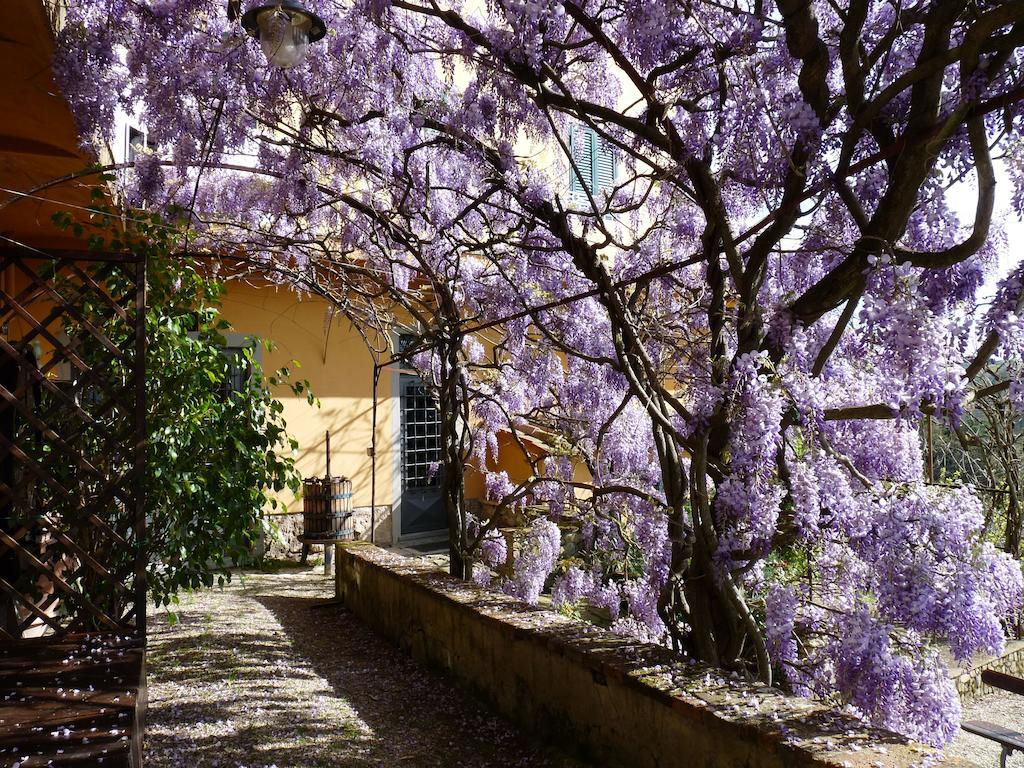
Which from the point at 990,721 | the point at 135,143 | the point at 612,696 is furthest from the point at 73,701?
the point at 990,721

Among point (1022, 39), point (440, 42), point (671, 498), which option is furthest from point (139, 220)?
point (1022, 39)

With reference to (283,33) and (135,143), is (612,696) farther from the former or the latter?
(135,143)

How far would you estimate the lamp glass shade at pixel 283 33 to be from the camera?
10.6 feet

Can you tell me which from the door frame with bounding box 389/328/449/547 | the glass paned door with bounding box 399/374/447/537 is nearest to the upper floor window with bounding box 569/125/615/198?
the door frame with bounding box 389/328/449/547

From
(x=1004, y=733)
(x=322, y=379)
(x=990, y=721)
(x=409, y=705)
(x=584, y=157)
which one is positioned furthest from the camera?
(x=584, y=157)

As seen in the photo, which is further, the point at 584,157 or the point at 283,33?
the point at 584,157

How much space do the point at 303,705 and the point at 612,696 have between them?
200 cm

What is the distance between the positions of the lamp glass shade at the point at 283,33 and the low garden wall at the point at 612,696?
288 centimetres

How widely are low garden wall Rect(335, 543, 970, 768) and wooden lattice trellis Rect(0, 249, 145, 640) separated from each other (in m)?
1.74

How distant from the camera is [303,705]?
4.32 metres

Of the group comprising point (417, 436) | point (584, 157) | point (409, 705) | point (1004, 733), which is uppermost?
point (584, 157)

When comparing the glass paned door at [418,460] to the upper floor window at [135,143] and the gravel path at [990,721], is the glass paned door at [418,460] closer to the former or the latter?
the upper floor window at [135,143]

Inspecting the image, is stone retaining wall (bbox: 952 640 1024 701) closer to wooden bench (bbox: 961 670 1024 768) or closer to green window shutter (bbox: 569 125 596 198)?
wooden bench (bbox: 961 670 1024 768)

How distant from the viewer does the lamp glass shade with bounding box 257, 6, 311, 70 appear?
3.23 m
